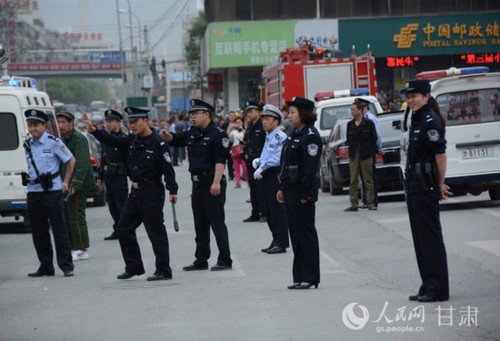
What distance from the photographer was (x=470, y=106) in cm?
1795

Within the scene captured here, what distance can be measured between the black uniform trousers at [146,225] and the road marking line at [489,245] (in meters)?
3.70

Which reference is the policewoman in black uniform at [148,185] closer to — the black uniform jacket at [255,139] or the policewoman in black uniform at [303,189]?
the policewoman in black uniform at [303,189]

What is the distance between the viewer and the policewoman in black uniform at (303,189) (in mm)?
10891

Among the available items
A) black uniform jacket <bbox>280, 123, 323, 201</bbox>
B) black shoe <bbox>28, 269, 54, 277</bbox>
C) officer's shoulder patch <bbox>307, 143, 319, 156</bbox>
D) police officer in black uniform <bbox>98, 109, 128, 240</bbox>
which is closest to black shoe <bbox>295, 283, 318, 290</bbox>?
black uniform jacket <bbox>280, 123, 323, 201</bbox>

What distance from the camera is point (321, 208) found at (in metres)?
20.7

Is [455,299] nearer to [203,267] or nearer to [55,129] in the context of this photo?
[203,267]

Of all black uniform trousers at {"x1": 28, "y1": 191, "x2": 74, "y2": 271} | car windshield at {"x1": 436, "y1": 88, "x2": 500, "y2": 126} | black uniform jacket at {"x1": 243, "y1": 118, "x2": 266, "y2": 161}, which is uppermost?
car windshield at {"x1": 436, "y1": 88, "x2": 500, "y2": 126}

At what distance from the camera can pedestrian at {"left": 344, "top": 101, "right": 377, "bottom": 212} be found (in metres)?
19.1

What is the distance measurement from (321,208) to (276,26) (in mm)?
33025

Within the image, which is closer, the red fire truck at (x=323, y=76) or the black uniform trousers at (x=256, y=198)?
the black uniform trousers at (x=256, y=198)

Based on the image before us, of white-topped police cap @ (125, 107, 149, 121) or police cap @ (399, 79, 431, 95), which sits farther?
white-topped police cap @ (125, 107, 149, 121)

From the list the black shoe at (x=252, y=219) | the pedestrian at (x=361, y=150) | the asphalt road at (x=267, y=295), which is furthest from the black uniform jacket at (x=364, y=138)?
the asphalt road at (x=267, y=295)

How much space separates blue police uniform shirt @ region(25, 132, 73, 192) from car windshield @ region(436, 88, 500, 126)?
22.2 feet

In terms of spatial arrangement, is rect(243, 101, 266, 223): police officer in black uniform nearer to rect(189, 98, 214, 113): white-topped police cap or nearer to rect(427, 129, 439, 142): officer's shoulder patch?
rect(189, 98, 214, 113): white-topped police cap
